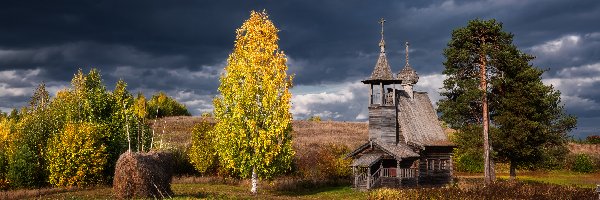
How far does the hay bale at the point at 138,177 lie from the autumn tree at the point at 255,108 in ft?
20.2

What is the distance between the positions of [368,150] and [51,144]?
74.3 feet

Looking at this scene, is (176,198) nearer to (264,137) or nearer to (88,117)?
(264,137)

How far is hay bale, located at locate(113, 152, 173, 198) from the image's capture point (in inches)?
1028

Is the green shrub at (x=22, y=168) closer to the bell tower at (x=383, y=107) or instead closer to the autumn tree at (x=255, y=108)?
the autumn tree at (x=255, y=108)

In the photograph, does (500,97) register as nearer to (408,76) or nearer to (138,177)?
(408,76)

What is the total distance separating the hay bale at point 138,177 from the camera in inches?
1028

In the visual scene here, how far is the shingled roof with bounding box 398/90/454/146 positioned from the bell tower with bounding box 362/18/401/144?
2.84 ft

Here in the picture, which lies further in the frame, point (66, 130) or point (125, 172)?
point (66, 130)

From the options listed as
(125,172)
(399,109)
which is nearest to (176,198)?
(125,172)

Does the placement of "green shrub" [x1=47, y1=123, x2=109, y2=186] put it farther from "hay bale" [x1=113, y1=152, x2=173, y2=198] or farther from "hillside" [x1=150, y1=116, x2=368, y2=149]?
"hillside" [x1=150, y1=116, x2=368, y2=149]

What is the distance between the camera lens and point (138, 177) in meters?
26.1

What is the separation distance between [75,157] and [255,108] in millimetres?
12380

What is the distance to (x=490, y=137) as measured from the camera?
3931 centimetres

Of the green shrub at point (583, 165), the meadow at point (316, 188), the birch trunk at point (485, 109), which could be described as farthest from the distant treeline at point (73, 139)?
the green shrub at point (583, 165)
